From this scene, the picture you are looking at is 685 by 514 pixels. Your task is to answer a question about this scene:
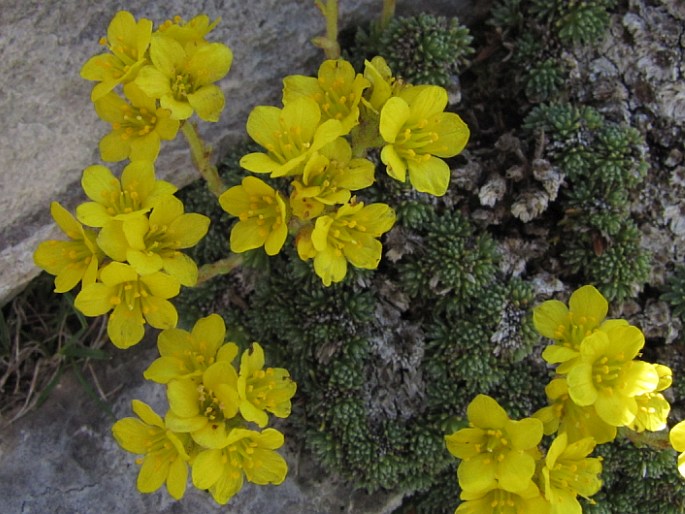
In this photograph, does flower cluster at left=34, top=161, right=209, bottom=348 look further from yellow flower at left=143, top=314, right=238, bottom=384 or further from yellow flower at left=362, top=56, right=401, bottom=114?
yellow flower at left=362, top=56, right=401, bottom=114

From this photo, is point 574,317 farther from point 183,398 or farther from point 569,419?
point 183,398

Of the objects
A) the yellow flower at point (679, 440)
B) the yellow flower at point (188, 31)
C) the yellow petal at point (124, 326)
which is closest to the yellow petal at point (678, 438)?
the yellow flower at point (679, 440)

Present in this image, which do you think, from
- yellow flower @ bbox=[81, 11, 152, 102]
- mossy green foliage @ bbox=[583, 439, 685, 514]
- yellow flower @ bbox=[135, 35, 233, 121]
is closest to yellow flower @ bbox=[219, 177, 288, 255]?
yellow flower @ bbox=[135, 35, 233, 121]

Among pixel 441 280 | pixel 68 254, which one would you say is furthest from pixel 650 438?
pixel 68 254

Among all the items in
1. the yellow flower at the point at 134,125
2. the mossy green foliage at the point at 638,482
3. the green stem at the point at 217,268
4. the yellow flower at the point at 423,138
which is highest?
the yellow flower at the point at 134,125

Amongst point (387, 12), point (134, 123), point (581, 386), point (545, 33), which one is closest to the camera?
point (581, 386)

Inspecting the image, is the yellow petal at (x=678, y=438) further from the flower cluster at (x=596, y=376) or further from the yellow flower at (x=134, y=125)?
the yellow flower at (x=134, y=125)
